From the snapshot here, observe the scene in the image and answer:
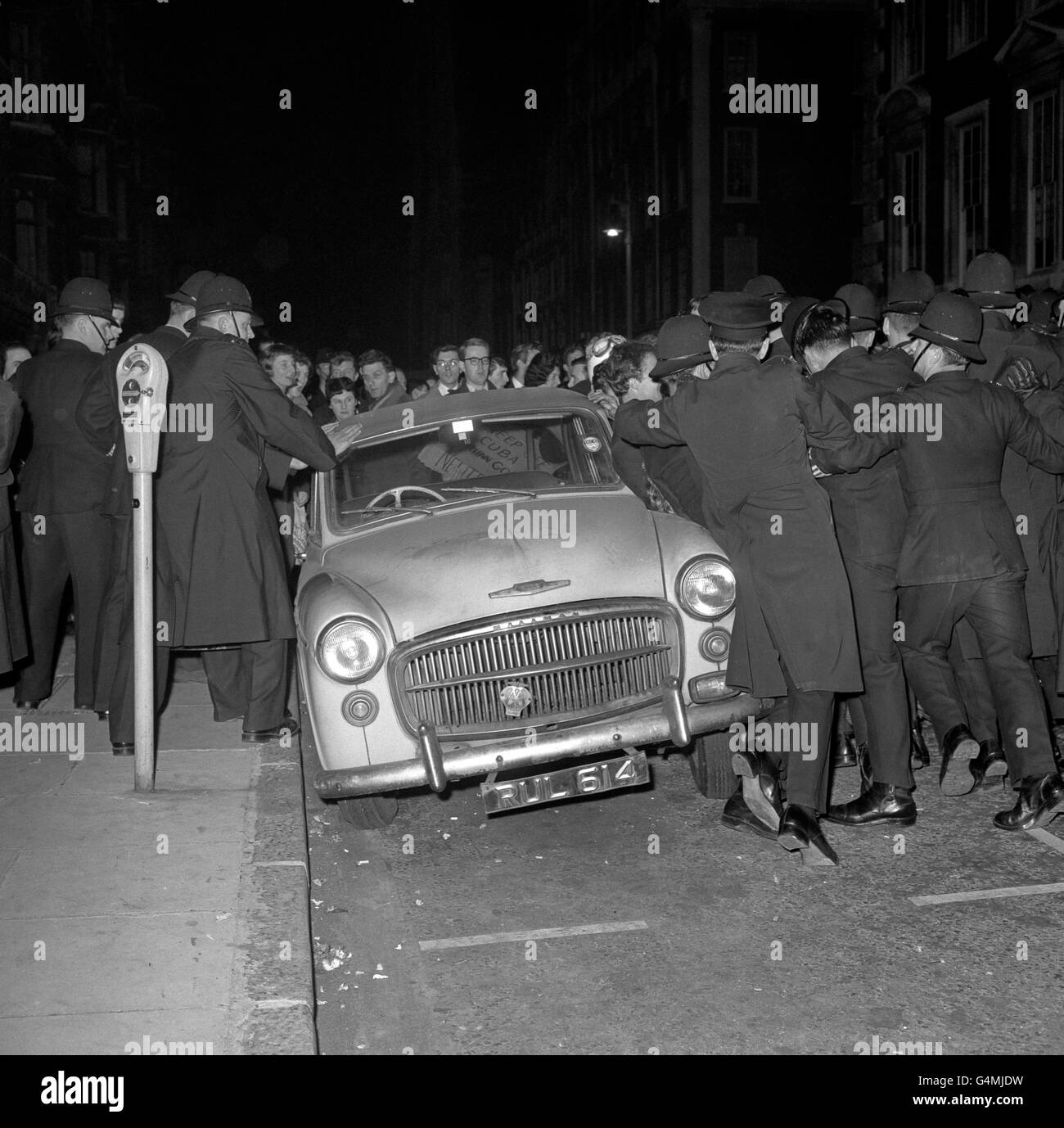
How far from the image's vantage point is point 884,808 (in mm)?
5406

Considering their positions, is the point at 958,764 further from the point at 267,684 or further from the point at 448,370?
the point at 448,370

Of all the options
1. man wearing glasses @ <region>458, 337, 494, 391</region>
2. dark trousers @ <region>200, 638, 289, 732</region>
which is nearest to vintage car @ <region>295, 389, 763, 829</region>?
dark trousers @ <region>200, 638, 289, 732</region>

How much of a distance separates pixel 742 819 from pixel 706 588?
95 centimetres

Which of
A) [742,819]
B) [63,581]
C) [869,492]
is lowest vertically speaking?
[742,819]

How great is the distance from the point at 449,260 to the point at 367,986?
108 meters

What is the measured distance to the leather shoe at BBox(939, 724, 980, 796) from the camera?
5750mm

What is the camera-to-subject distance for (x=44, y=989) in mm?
3756

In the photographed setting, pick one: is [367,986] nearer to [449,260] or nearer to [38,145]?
[38,145]

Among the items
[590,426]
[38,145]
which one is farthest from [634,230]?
[590,426]

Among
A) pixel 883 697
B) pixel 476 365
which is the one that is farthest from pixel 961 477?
pixel 476 365

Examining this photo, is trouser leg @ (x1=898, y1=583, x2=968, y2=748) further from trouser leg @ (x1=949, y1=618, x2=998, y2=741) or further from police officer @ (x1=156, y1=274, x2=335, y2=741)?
Answer: police officer @ (x1=156, y1=274, x2=335, y2=741)

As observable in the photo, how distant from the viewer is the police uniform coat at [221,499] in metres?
6.19

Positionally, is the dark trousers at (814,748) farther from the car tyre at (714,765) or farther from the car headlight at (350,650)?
the car headlight at (350,650)

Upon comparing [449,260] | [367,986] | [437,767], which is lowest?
[367,986]
